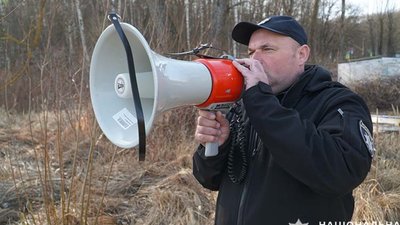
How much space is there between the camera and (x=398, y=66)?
12203mm

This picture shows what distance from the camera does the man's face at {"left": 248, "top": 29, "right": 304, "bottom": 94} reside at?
5.73 ft

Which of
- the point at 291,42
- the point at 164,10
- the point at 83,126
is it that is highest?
the point at 164,10

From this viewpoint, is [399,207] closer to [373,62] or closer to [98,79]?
[98,79]

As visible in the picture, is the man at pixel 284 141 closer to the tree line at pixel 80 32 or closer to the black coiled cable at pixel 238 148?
the black coiled cable at pixel 238 148

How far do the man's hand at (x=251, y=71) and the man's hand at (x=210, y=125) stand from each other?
22cm

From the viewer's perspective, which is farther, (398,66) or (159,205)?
(398,66)

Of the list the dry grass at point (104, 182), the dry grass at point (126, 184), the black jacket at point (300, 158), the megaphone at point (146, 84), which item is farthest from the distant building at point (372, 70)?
the megaphone at point (146, 84)

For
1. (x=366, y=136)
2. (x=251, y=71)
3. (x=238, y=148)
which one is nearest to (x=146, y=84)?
(x=251, y=71)

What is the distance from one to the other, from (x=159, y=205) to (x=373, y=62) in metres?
10.3

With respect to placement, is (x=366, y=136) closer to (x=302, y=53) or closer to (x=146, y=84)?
(x=302, y=53)

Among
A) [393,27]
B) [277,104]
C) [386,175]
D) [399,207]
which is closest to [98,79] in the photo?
[277,104]

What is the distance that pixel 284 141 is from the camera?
1431 mm

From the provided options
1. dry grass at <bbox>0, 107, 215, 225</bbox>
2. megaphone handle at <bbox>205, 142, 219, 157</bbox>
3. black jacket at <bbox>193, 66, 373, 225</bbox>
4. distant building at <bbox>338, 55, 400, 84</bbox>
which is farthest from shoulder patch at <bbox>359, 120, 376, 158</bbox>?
distant building at <bbox>338, 55, 400, 84</bbox>

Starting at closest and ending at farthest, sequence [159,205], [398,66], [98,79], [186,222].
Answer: [98,79] → [186,222] → [159,205] → [398,66]
